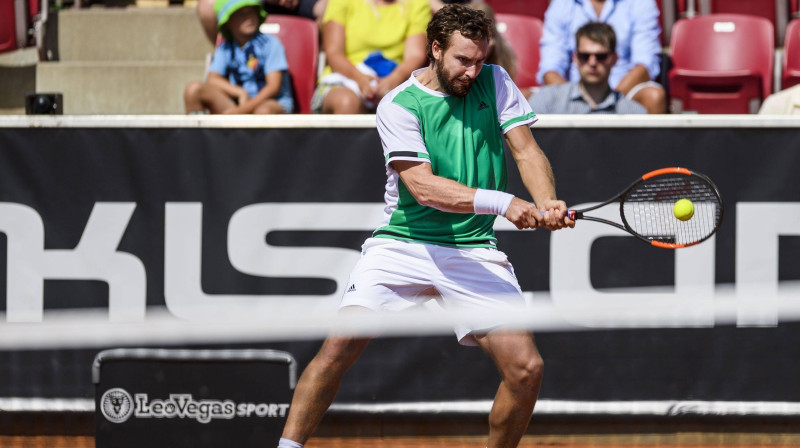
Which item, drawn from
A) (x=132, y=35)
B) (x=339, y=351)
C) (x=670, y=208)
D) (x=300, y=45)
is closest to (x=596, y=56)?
(x=670, y=208)

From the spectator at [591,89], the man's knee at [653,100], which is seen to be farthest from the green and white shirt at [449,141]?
the man's knee at [653,100]

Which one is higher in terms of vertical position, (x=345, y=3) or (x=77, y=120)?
(x=345, y=3)

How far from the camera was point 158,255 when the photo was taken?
5145 mm

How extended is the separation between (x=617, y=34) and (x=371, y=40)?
165cm

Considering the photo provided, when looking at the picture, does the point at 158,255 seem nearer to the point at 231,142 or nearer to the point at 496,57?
the point at 231,142

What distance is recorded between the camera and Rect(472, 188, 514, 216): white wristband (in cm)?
377

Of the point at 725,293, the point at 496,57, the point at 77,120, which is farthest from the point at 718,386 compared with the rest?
the point at 77,120

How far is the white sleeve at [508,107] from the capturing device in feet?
13.6

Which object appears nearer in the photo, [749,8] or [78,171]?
[78,171]

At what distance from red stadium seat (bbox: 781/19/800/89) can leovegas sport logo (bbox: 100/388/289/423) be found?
4248 mm

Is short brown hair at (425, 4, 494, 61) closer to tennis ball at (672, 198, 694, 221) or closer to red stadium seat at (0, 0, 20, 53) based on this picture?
tennis ball at (672, 198, 694, 221)

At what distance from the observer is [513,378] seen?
3975 mm

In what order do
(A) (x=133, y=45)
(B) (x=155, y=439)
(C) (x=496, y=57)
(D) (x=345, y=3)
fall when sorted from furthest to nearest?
1. (A) (x=133, y=45)
2. (D) (x=345, y=3)
3. (C) (x=496, y=57)
4. (B) (x=155, y=439)

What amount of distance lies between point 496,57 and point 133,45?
10.6 feet
